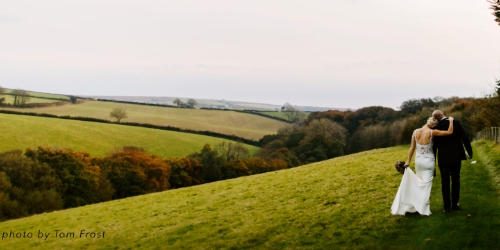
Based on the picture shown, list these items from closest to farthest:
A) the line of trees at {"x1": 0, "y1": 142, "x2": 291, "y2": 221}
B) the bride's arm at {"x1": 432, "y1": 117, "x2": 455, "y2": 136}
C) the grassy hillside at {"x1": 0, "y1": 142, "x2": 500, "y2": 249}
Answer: the grassy hillside at {"x1": 0, "y1": 142, "x2": 500, "y2": 249} → the bride's arm at {"x1": 432, "y1": 117, "x2": 455, "y2": 136} → the line of trees at {"x1": 0, "y1": 142, "x2": 291, "y2": 221}

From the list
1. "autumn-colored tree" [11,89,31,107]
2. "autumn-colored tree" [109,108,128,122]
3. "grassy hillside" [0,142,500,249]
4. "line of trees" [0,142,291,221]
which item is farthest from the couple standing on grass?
"autumn-colored tree" [109,108,128,122]

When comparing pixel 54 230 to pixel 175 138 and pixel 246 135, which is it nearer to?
pixel 175 138

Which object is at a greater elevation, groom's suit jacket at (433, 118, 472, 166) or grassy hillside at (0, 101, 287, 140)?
groom's suit jacket at (433, 118, 472, 166)

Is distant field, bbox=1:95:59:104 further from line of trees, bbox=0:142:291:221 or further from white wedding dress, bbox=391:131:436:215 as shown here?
white wedding dress, bbox=391:131:436:215

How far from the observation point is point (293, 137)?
104m

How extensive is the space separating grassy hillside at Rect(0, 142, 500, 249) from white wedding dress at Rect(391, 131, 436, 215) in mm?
331

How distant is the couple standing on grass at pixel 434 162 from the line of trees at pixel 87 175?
41.5 meters

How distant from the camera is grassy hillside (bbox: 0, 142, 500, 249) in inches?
444

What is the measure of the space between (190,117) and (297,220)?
4820 inches

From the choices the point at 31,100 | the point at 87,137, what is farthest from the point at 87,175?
the point at 31,100

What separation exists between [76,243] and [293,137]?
89062 millimetres

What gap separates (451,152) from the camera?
12.3 m

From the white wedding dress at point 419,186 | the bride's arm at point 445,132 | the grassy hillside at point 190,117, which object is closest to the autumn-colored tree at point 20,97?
the grassy hillside at point 190,117

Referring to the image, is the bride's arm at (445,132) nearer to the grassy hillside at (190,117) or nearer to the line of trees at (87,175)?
the line of trees at (87,175)
